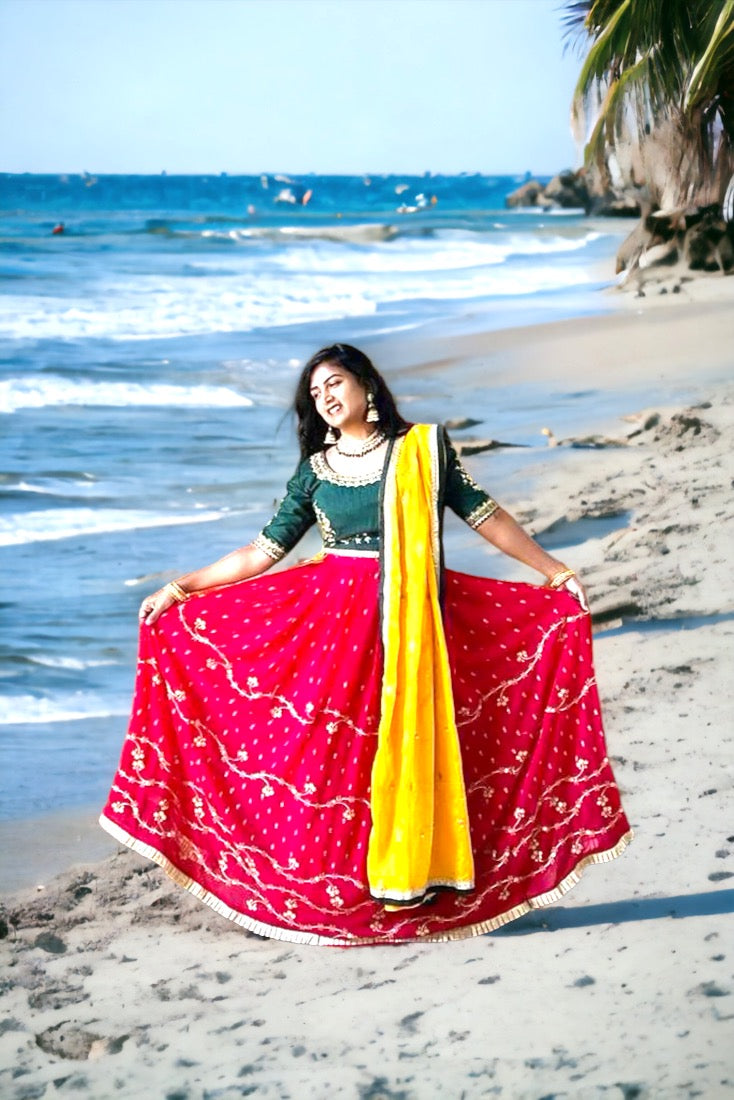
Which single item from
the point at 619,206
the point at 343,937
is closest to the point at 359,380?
the point at 343,937

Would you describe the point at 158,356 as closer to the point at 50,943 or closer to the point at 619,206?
the point at 619,206

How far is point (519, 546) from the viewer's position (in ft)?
8.60

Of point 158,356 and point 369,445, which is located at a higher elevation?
point 158,356

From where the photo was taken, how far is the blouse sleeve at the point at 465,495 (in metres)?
2.59

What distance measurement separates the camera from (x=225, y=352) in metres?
4.89

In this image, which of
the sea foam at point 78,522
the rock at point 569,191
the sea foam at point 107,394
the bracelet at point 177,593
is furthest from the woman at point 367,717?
the rock at point 569,191

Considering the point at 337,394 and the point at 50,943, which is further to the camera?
the point at 50,943

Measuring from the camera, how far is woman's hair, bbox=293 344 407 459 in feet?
8.41

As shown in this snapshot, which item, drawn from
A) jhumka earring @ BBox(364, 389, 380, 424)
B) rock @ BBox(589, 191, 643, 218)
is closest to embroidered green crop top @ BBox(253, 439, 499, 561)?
jhumka earring @ BBox(364, 389, 380, 424)

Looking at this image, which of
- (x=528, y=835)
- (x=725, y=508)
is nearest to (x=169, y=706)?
(x=528, y=835)

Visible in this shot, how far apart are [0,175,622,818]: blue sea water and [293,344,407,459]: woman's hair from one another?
1353mm

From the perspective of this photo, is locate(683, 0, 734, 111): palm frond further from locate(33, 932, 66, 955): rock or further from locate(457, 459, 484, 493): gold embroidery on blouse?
locate(33, 932, 66, 955): rock

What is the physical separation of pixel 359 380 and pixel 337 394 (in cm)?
5

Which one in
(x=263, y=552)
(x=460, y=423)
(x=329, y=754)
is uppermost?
(x=460, y=423)
